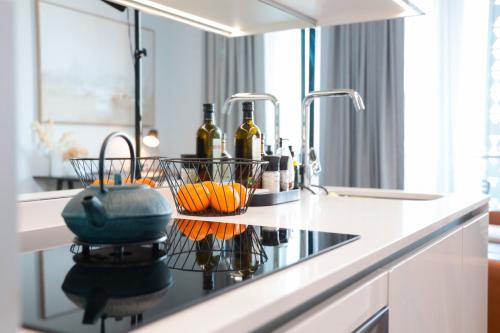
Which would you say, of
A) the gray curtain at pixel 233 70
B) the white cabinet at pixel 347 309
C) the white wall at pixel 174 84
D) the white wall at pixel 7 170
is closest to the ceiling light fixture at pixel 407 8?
the white cabinet at pixel 347 309

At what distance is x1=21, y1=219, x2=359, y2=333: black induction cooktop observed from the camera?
0.51 metres

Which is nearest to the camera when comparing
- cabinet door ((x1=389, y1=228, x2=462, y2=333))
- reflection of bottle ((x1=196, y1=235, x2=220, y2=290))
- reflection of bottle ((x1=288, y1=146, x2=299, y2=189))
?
reflection of bottle ((x1=196, y1=235, x2=220, y2=290))

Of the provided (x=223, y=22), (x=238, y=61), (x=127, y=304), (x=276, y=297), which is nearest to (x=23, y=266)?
(x=127, y=304)

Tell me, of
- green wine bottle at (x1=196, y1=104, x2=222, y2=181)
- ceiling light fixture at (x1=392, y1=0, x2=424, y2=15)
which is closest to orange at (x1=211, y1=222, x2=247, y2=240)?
green wine bottle at (x1=196, y1=104, x2=222, y2=181)

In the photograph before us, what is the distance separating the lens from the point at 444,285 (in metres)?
1.30

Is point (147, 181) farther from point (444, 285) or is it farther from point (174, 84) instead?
point (174, 84)

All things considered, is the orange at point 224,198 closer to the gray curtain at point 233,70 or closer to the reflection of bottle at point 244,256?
the reflection of bottle at point 244,256

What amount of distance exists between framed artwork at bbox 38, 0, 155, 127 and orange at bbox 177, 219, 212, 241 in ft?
9.39

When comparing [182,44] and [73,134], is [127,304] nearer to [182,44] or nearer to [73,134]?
[73,134]

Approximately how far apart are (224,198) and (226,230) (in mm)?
209

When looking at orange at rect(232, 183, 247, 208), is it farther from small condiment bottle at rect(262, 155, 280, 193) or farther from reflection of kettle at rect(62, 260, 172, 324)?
reflection of kettle at rect(62, 260, 172, 324)

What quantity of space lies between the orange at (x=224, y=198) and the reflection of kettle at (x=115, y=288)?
510 millimetres

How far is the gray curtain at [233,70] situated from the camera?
459 cm

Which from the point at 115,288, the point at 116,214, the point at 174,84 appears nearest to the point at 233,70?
the point at 174,84
